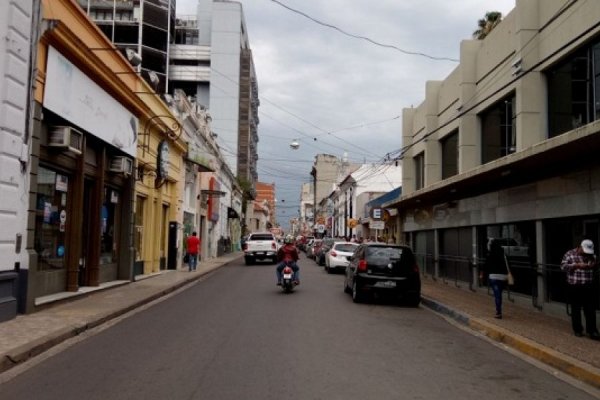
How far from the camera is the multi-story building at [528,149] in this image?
1239cm

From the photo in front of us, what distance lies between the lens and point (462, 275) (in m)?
19.8

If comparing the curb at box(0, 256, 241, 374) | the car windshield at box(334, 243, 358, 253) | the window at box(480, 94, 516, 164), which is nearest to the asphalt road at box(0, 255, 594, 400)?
the curb at box(0, 256, 241, 374)

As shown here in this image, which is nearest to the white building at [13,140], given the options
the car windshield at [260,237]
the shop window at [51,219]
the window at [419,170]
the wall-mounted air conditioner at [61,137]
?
the wall-mounted air conditioner at [61,137]

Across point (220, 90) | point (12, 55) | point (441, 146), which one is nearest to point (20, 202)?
point (12, 55)

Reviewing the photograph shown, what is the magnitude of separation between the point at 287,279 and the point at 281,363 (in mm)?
9546

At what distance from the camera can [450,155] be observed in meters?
23.8

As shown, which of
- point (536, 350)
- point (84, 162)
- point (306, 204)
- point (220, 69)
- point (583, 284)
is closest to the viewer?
point (536, 350)

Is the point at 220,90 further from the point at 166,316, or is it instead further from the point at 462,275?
the point at 166,316

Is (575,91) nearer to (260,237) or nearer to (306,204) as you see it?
(260,237)

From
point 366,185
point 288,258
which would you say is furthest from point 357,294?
point 366,185

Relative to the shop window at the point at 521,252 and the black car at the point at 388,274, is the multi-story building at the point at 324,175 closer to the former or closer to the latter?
the shop window at the point at 521,252

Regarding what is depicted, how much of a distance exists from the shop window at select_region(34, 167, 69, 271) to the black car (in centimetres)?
738

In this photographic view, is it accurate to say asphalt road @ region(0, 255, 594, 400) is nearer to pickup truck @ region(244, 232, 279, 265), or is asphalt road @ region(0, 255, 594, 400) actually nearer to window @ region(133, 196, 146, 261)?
window @ region(133, 196, 146, 261)

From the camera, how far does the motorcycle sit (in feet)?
56.6
